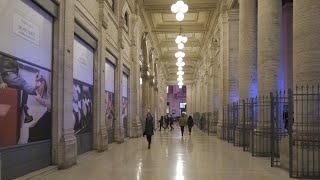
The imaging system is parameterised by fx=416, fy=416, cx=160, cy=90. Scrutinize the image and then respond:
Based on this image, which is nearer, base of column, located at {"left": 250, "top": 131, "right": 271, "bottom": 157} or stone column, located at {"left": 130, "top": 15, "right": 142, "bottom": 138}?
base of column, located at {"left": 250, "top": 131, "right": 271, "bottom": 157}

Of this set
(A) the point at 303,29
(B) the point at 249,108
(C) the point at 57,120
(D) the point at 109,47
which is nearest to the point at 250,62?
(B) the point at 249,108

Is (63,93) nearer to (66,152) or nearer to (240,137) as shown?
(66,152)

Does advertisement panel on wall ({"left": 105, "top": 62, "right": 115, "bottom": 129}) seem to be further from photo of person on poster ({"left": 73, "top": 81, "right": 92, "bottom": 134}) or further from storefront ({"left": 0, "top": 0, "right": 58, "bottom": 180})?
storefront ({"left": 0, "top": 0, "right": 58, "bottom": 180})

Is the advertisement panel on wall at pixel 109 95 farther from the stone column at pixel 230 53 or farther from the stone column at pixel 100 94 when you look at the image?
the stone column at pixel 230 53

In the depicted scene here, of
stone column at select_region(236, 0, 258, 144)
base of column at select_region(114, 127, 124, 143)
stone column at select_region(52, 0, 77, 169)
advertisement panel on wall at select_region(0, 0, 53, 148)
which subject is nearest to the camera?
advertisement panel on wall at select_region(0, 0, 53, 148)

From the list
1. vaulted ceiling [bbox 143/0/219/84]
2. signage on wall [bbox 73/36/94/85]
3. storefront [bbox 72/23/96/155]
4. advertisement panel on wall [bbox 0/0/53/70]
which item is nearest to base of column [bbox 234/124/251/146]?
storefront [bbox 72/23/96/155]

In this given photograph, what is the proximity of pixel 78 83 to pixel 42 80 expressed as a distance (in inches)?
134

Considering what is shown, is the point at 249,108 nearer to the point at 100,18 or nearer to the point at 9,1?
the point at 100,18

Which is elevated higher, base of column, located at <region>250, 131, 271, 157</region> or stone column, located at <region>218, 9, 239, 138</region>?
stone column, located at <region>218, 9, 239, 138</region>

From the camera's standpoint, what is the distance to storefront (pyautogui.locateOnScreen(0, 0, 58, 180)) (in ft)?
27.2

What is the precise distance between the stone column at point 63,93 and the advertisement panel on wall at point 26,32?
11.9 inches

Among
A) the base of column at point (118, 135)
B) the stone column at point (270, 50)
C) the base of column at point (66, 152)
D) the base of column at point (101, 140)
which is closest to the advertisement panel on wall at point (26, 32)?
the base of column at point (66, 152)

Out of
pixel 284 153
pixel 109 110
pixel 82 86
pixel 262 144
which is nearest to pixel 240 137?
pixel 262 144

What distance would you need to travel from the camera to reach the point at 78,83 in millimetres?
13844
